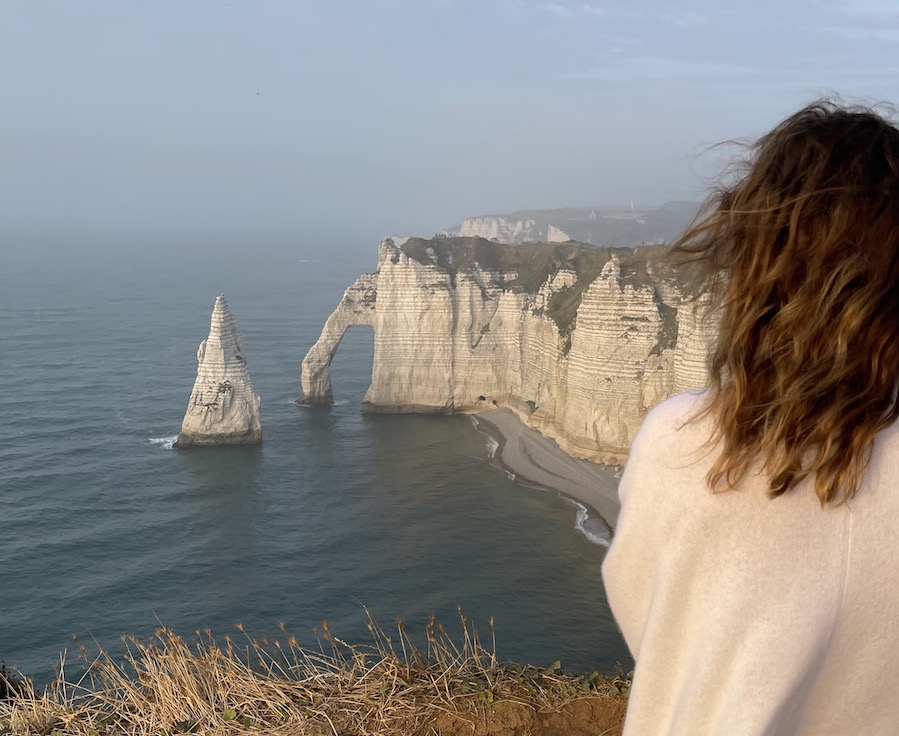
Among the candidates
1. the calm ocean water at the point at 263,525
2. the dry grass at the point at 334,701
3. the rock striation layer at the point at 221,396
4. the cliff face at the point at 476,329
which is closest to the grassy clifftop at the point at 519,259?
the cliff face at the point at 476,329

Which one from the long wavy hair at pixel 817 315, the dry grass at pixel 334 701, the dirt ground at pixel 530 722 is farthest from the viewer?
the dry grass at pixel 334 701

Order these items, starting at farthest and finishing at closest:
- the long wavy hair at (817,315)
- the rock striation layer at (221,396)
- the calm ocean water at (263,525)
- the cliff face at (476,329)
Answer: the cliff face at (476,329) → the rock striation layer at (221,396) → the calm ocean water at (263,525) → the long wavy hair at (817,315)

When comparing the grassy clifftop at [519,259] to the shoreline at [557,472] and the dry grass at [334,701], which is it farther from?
the dry grass at [334,701]

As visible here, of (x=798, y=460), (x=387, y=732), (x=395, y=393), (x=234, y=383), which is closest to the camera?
(x=798, y=460)

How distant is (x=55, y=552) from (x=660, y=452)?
79.8 ft

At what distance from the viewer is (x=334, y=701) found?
470 centimetres

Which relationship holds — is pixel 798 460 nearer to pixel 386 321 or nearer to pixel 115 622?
pixel 115 622

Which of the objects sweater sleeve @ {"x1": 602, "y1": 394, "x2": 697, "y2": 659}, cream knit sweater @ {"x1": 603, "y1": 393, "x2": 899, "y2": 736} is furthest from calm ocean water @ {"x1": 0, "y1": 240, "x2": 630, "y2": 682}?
cream knit sweater @ {"x1": 603, "y1": 393, "x2": 899, "y2": 736}

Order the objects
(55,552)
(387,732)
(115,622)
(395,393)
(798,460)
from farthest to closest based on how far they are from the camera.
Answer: (395,393) < (55,552) < (115,622) < (387,732) < (798,460)

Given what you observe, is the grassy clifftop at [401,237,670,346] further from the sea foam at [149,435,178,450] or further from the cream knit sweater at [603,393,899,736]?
the cream knit sweater at [603,393,899,736]

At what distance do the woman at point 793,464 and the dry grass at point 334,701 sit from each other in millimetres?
3271

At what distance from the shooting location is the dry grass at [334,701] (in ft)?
14.7

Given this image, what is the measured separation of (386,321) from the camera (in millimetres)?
38562

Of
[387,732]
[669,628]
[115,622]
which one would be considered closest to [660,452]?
[669,628]
